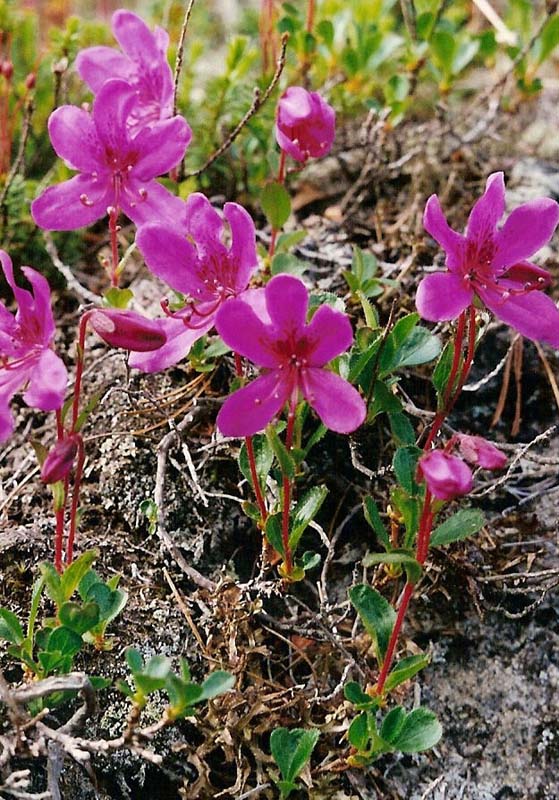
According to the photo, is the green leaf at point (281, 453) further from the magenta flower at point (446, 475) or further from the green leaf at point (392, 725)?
the green leaf at point (392, 725)

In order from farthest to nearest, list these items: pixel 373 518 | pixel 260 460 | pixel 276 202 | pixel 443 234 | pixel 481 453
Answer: pixel 276 202 → pixel 260 460 → pixel 373 518 → pixel 443 234 → pixel 481 453

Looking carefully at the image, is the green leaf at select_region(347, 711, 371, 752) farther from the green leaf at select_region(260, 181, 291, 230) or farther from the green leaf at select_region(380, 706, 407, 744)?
the green leaf at select_region(260, 181, 291, 230)

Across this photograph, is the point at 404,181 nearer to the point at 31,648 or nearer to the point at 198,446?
the point at 198,446

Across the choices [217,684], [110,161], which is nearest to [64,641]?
[217,684]

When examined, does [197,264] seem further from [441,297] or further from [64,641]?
[64,641]

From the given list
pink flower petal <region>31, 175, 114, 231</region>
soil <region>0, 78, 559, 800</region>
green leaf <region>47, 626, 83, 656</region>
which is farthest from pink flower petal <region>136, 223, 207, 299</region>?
green leaf <region>47, 626, 83, 656</region>

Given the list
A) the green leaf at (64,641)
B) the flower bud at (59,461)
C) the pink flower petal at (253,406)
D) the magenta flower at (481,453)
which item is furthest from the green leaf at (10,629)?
the magenta flower at (481,453)
